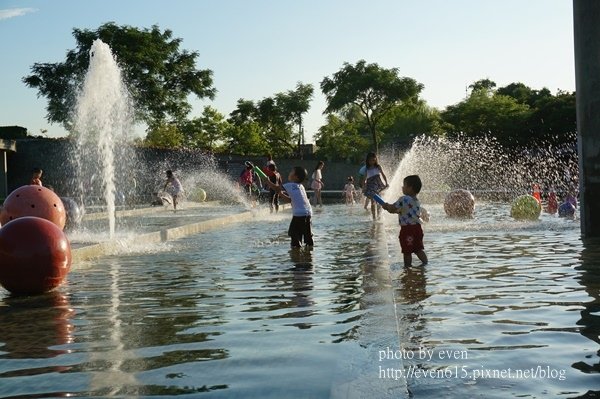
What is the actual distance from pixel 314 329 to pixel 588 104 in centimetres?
889

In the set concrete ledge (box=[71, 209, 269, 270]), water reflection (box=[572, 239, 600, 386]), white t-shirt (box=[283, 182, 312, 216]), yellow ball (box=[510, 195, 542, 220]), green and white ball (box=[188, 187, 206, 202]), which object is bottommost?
water reflection (box=[572, 239, 600, 386])

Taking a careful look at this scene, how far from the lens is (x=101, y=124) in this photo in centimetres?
1923

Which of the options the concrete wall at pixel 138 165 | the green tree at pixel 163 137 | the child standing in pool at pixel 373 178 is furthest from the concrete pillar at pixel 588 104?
the green tree at pixel 163 137

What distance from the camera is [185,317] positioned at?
650 cm

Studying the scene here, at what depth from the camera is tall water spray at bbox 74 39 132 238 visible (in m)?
18.8

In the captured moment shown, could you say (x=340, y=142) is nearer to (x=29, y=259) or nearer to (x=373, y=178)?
(x=373, y=178)

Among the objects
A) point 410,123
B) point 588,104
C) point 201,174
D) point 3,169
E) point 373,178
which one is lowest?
point 373,178

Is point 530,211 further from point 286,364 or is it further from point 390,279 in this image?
point 286,364

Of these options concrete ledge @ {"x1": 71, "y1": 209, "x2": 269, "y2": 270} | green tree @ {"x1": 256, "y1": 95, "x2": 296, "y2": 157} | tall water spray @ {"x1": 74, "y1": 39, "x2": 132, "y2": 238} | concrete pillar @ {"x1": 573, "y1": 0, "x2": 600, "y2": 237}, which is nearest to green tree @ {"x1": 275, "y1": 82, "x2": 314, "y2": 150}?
green tree @ {"x1": 256, "y1": 95, "x2": 296, "y2": 157}

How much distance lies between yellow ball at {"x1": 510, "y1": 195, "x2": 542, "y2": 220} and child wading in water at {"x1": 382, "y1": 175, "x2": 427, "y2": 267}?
8739 mm

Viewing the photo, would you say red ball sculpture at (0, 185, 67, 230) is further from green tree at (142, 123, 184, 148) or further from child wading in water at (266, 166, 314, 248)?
green tree at (142, 123, 184, 148)

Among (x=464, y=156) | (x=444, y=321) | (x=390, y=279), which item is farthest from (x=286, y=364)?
(x=464, y=156)

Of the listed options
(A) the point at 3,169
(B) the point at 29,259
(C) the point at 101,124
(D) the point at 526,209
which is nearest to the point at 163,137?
(A) the point at 3,169

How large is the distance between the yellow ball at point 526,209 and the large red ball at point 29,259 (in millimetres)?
12419
